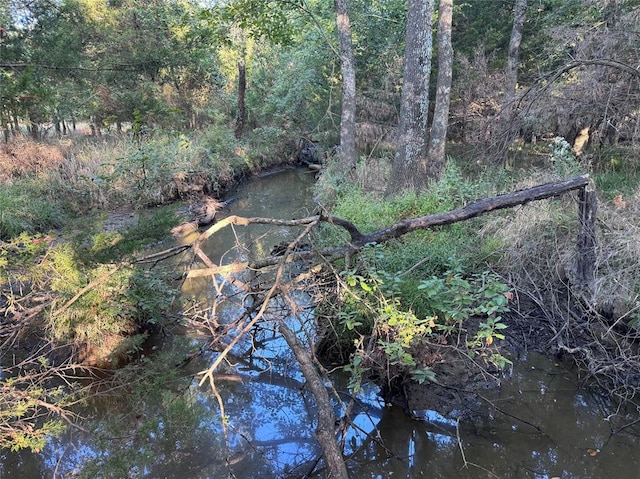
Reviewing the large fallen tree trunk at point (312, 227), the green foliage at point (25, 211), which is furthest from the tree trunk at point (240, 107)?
the large fallen tree trunk at point (312, 227)

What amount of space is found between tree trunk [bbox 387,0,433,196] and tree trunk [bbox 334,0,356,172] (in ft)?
8.12

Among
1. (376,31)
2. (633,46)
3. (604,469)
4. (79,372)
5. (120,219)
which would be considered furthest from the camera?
(376,31)

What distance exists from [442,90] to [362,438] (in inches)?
267

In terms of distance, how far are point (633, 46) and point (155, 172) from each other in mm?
9919

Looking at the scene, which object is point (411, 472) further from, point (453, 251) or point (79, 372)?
point (79, 372)

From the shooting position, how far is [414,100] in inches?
297

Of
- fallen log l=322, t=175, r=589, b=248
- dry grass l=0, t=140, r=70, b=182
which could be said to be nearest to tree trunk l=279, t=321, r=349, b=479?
fallen log l=322, t=175, r=589, b=248

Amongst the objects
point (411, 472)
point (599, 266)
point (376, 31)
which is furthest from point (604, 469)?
point (376, 31)

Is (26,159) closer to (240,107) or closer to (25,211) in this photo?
(25,211)

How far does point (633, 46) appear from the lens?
6250mm

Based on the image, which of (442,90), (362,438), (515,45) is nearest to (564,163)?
(442,90)

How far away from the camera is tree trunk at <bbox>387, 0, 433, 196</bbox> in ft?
23.8

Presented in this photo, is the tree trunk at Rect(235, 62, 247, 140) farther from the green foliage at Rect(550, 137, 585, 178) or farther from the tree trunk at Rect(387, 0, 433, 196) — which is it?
the green foliage at Rect(550, 137, 585, 178)

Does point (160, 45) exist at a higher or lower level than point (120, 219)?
higher
